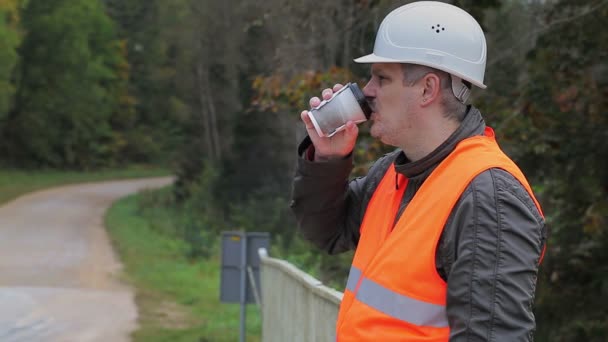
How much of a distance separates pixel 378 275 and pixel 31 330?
11436 millimetres

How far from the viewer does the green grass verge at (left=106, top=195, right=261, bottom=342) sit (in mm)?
13516

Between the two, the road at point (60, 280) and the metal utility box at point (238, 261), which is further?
the road at point (60, 280)

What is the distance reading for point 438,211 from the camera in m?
2.42

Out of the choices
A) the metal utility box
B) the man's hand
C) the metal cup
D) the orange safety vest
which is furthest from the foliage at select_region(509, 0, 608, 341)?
the orange safety vest

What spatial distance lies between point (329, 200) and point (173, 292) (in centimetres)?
1425

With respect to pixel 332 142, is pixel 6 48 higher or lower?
lower

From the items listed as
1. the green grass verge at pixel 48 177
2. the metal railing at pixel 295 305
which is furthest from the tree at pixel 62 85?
the metal railing at pixel 295 305

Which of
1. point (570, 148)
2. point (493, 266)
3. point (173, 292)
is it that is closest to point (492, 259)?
point (493, 266)

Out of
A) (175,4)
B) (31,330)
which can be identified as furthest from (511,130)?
(175,4)

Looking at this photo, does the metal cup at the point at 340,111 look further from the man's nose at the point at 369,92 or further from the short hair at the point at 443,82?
the short hair at the point at 443,82

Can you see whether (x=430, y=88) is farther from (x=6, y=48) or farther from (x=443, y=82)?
(x=6, y=48)

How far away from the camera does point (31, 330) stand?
43.3 feet

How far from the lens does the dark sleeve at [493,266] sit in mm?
2250

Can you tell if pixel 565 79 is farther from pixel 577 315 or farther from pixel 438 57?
pixel 438 57
